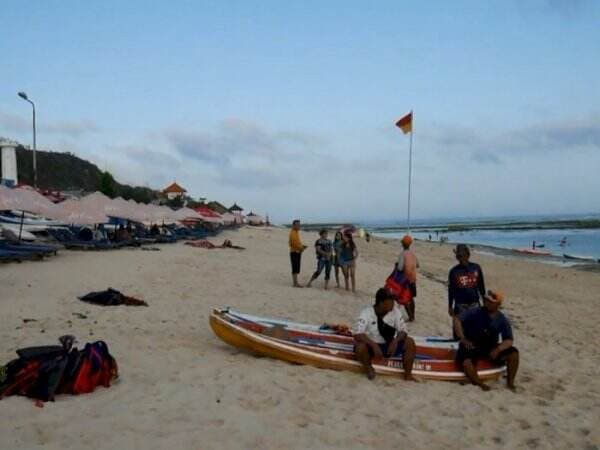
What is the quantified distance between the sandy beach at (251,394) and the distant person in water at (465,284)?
44.3 inches

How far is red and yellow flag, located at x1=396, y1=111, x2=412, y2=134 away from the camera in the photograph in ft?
48.7

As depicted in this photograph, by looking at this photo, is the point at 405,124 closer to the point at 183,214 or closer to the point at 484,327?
the point at 484,327

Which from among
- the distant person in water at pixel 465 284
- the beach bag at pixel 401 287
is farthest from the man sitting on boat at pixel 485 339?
the beach bag at pixel 401 287

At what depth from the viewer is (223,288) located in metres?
12.9

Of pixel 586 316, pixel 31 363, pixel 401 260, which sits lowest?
pixel 586 316

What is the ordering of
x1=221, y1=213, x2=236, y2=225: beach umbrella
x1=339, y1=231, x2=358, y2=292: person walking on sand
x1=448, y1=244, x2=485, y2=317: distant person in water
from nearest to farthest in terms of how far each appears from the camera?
x1=448, y1=244, x2=485, y2=317: distant person in water → x1=339, y1=231, x2=358, y2=292: person walking on sand → x1=221, y1=213, x2=236, y2=225: beach umbrella

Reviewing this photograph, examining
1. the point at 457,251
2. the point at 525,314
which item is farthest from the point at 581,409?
the point at 525,314

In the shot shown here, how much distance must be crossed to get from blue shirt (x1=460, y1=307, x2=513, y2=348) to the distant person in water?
0.84 metres

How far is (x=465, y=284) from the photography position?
7.60 m

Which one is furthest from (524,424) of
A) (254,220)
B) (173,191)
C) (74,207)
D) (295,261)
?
(254,220)

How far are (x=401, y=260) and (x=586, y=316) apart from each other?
19.2 feet

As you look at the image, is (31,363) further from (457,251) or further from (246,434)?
(457,251)

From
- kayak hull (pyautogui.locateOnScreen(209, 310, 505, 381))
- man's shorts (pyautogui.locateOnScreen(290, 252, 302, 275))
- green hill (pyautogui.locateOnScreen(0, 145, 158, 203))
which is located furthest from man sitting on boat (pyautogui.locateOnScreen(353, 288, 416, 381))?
green hill (pyautogui.locateOnScreen(0, 145, 158, 203))

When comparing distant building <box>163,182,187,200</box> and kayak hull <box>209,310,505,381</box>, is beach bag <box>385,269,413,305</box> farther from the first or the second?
distant building <box>163,182,187,200</box>
